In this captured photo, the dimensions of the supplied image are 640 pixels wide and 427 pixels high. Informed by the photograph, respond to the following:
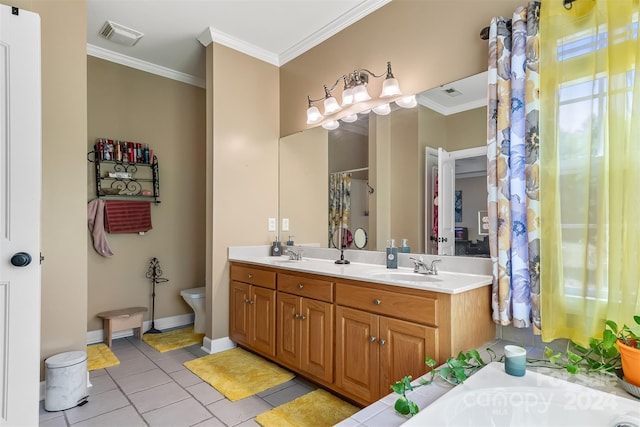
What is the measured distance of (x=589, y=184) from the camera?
4.94 feet

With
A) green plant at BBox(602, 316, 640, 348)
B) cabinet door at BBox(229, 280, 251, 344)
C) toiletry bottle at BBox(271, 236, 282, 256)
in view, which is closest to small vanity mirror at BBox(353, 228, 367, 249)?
toiletry bottle at BBox(271, 236, 282, 256)

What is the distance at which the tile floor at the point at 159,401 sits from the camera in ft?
6.30

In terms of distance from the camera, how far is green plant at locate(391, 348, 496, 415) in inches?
46.0

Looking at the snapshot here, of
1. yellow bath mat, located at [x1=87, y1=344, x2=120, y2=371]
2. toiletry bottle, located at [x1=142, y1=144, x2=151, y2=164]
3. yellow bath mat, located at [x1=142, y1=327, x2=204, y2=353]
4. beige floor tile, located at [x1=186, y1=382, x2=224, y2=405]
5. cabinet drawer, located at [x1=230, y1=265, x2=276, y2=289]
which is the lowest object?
yellow bath mat, located at [x1=142, y1=327, x2=204, y2=353]

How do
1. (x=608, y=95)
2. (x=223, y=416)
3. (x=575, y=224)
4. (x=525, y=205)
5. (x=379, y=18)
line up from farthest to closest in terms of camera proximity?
(x=379, y=18)
(x=223, y=416)
(x=525, y=205)
(x=575, y=224)
(x=608, y=95)

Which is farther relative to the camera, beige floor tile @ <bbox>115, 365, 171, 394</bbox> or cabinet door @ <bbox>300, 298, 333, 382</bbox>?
beige floor tile @ <bbox>115, 365, 171, 394</bbox>

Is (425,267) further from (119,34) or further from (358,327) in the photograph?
(119,34)

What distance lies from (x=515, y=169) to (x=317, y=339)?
4.91 ft

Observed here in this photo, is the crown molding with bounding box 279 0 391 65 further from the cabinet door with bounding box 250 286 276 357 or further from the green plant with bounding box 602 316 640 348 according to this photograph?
the green plant with bounding box 602 316 640 348

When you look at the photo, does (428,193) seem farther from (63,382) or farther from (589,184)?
(63,382)

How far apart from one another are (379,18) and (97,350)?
3.54 meters

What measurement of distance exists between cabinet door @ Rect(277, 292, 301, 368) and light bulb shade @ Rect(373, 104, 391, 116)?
1.46 meters

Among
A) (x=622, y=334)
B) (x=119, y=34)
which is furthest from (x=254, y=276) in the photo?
(x=119, y=34)

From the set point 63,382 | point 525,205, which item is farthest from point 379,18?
point 63,382
